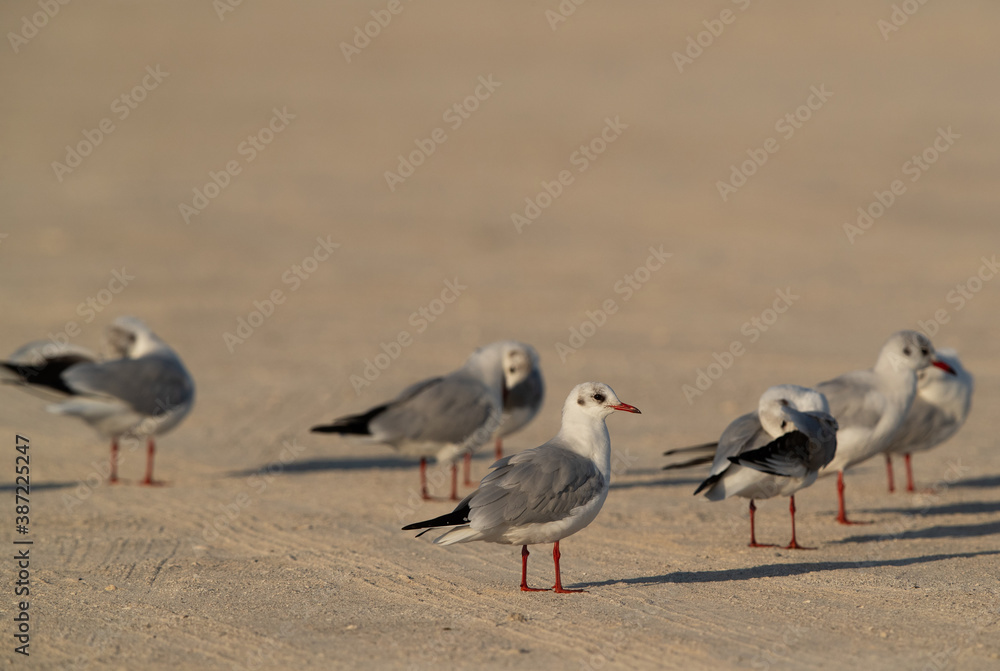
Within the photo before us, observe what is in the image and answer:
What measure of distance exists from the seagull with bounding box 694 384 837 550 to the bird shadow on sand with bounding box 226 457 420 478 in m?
4.80

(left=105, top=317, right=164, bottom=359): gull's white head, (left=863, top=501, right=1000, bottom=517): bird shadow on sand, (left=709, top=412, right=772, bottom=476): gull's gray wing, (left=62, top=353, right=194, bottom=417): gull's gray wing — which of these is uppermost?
(left=105, top=317, right=164, bottom=359): gull's white head

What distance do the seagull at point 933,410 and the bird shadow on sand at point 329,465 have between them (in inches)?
197

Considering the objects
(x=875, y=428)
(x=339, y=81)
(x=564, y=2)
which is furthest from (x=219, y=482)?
(x=564, y=2)

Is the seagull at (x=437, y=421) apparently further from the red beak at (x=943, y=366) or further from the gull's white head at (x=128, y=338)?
the red beak at (x=943, y=366)

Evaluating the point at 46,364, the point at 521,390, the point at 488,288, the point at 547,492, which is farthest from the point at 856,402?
the point at 488,288

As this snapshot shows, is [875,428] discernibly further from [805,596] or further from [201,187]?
[201,187]

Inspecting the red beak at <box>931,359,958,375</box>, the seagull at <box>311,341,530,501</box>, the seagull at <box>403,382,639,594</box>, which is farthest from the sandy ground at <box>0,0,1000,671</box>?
the red beak at <box>931,359,958,375</box>

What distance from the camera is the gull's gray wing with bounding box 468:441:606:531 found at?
22.6 feet

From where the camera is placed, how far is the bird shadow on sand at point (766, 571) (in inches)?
299

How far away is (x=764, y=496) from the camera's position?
860 cm

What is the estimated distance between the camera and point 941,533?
940 centimetres

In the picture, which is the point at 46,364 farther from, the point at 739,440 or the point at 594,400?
the point at 739,440

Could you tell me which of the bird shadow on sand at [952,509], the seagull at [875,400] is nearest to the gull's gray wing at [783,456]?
→ the seagull at [875,400]

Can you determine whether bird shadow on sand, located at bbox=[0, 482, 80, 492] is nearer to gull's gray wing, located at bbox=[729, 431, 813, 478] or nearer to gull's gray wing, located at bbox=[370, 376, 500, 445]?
gull's gray wing, located at bbox=[370, 376, 500, 445]
